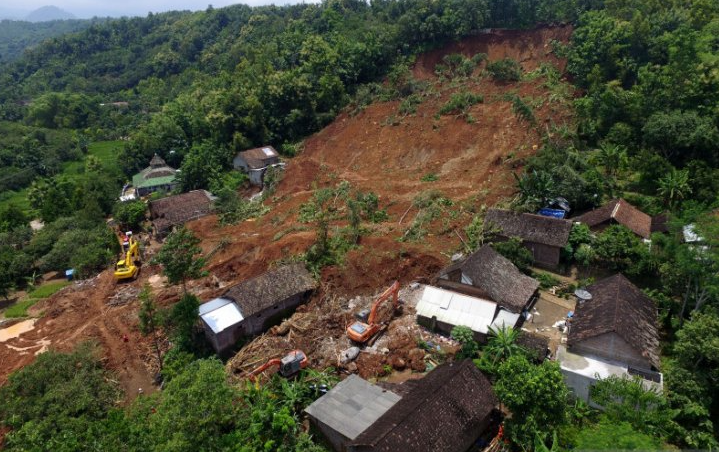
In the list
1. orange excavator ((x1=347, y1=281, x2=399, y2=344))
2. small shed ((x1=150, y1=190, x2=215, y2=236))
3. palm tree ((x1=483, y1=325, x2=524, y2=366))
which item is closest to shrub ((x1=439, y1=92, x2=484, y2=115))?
small shed ((x1=150, y1=190, x2=215, y2=236))

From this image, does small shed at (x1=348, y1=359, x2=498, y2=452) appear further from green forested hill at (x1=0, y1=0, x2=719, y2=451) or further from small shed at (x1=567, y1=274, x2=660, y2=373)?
small shed at (x1=567, y1=274, x2=660, y2=373)

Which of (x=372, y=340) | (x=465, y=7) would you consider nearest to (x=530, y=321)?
(x=372, y=340)

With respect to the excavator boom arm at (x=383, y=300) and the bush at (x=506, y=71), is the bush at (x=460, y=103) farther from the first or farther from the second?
the excavator boom arm at (x=383, y=300)

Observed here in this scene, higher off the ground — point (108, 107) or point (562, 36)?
point (562, 36)

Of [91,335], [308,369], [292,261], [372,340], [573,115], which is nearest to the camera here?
[308,369]

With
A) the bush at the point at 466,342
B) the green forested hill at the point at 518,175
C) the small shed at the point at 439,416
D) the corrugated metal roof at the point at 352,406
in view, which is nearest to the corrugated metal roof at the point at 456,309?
the bush at the point at 466,342

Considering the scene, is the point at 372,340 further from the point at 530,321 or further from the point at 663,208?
the point at 663,208
